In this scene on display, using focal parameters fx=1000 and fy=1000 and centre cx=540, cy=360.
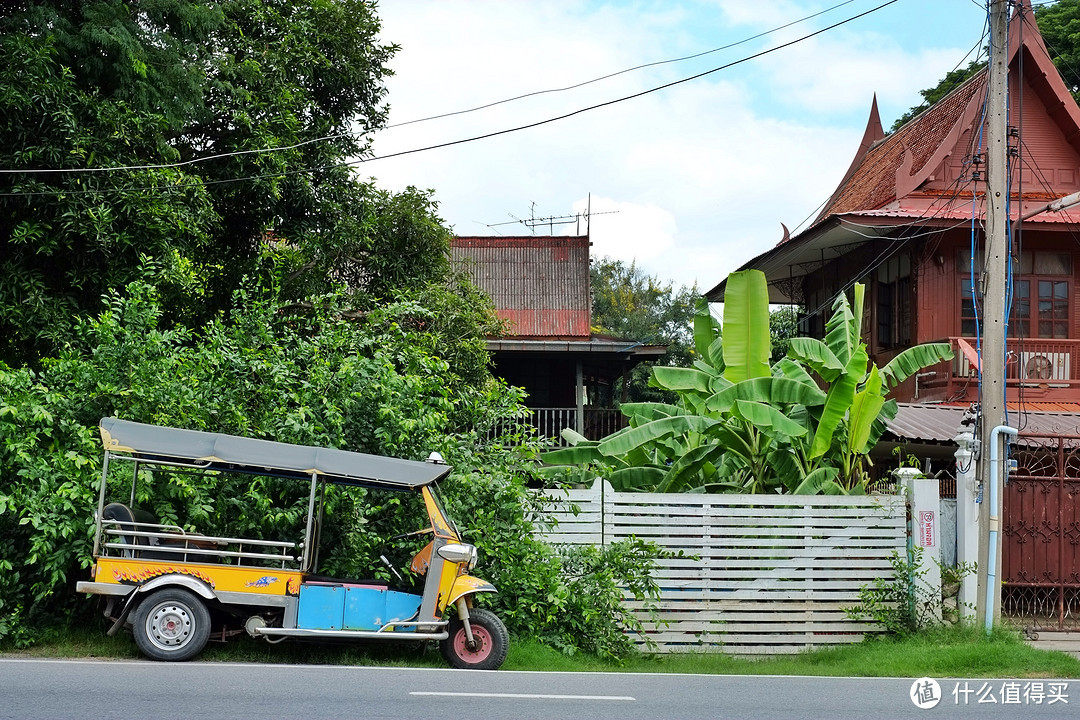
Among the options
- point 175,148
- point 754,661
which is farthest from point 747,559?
point 175,148

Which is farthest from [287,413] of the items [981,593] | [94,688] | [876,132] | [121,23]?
[876,132]

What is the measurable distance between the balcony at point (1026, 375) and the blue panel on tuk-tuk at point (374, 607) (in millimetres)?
11409

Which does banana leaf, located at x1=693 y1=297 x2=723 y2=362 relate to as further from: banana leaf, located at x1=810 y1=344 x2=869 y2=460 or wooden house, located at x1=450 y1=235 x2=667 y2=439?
wooden house, located at x1=450 y1=235 x2=667 y2=439

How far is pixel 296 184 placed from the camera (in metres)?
16.3

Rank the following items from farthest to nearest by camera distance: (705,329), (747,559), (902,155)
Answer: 1. (902,155)
2. (705,329)
3. (747,559)

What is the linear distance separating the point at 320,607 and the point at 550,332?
51.3ft

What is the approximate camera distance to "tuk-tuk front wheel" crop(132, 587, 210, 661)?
8234mm

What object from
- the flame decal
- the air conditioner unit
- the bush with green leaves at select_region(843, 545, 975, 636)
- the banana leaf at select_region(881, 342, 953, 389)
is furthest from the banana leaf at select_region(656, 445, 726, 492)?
the air conditioner unit

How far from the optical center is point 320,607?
8.45 meters

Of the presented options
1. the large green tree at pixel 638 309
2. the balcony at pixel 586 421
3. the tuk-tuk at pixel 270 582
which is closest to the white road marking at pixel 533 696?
the tuk-tuk at pixel 270 582

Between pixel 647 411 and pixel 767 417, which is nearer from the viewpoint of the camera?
pixel 767 417

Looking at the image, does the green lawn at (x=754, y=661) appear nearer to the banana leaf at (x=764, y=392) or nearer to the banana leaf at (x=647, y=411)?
the banana leaf at (x=764, y=392)

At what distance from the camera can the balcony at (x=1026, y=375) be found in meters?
16.9

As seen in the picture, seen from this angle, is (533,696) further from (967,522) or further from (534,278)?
(534,278)
